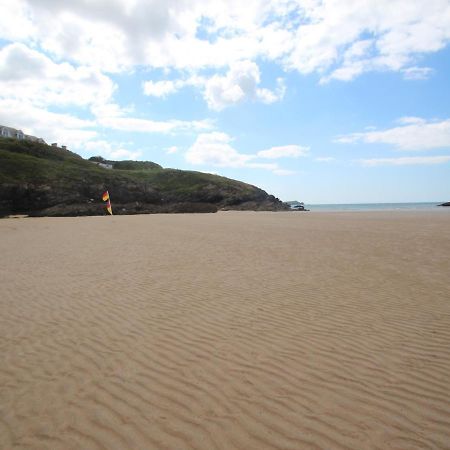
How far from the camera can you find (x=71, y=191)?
163 ft

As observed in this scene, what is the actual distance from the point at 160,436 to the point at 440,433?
2954 millimetres

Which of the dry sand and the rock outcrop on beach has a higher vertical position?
the rock outcrop on beach

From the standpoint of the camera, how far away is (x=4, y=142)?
60.2 meters

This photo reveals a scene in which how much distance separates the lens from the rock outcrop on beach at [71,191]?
43.4 meters

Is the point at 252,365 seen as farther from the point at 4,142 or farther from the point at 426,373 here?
the point at 4,142

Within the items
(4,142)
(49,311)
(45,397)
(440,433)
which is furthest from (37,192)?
(440,433)

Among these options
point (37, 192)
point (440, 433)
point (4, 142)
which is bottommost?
point (440, 433)

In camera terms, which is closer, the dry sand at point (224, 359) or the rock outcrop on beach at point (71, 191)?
the dry sand at point (224, 359)

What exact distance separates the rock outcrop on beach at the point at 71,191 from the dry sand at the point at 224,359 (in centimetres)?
3749

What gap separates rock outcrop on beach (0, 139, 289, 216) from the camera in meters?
43.4

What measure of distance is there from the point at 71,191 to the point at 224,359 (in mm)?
50723

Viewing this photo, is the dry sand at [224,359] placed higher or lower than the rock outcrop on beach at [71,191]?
lower

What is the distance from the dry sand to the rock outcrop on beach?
37.5m

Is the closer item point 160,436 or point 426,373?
point 160,436
